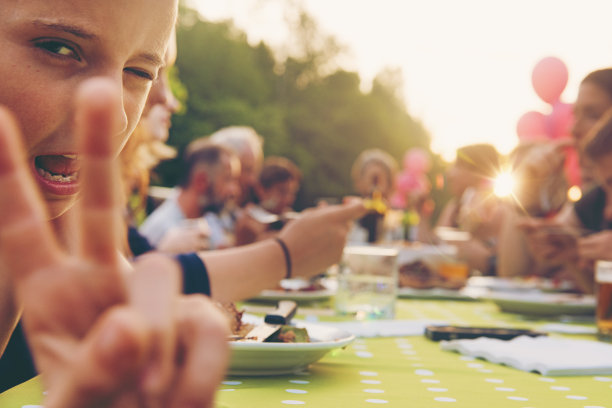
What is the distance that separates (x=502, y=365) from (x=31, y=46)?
0.93m

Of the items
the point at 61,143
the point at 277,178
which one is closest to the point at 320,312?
the point at 61,143

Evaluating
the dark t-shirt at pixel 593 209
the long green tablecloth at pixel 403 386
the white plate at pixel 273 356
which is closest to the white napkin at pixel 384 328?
the long green tablecloth at pixel 403 386

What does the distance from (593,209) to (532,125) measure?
301 cm

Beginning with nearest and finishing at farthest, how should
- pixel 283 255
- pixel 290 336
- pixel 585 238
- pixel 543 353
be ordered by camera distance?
pixel 290 336 < pixel 543 353 < pixel 283 255 < pixel 585 238

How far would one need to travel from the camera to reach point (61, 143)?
0.69 m

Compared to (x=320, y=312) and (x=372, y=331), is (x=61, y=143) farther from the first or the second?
(x=320, y=312)

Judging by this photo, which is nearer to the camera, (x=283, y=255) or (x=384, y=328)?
(x=384, y=328)

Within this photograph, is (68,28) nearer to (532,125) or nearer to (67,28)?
(67,28)

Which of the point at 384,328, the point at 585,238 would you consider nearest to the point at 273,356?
the point at 384,328

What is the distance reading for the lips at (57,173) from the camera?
2.24 ft

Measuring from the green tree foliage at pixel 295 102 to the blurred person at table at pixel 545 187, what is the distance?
55.9ft

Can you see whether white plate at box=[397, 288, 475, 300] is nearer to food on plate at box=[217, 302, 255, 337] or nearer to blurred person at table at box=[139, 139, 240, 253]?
food on plate at box=[217, 302, 255, 337]

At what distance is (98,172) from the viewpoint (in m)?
0.35

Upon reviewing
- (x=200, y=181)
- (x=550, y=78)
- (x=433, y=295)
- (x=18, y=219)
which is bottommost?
(x=433, y=295)
